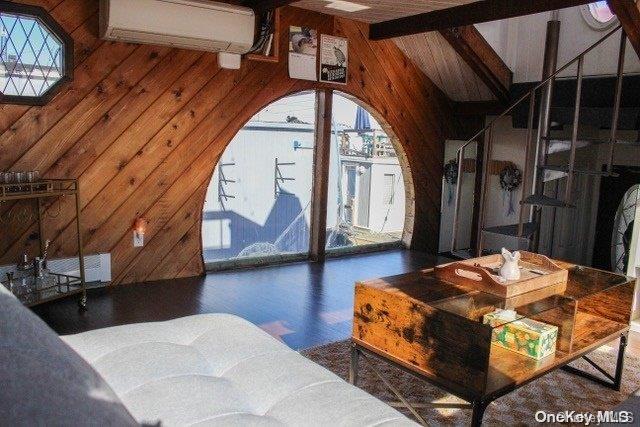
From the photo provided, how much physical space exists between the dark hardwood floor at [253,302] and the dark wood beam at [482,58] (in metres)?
2.16

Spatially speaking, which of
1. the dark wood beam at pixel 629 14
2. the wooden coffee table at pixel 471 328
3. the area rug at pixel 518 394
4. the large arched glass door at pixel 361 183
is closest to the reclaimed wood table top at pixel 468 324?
the wooden coffee table at pixel 471 328

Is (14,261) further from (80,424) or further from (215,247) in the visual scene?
(80,424)

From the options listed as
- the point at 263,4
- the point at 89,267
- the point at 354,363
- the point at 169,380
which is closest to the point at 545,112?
the point at 263,4

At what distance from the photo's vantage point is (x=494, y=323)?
7.72ft

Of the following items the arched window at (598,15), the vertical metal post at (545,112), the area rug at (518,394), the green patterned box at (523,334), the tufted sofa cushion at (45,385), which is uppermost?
the arched window at (598,15)

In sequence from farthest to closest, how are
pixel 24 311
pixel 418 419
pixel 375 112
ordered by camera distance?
pixel 375 112, pixel 418 419, pixel 24 311

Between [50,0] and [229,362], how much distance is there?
3057 millimetres

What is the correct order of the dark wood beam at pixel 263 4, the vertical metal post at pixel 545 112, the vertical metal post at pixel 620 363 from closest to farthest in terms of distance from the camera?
the vertical metal post at pixel 620 363 → the dark wood beam at pixel 263 4 → the vertical metal post at pixel 545 112

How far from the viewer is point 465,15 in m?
4.44

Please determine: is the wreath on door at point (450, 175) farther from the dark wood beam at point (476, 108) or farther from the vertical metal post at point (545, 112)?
the vertical metal post at point (545, 112)

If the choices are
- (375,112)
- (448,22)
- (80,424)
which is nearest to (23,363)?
(80,424)

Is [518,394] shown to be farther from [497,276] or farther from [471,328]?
[471,328]

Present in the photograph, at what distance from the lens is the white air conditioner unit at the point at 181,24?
370 centimetres

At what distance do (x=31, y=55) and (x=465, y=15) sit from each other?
129 inches
